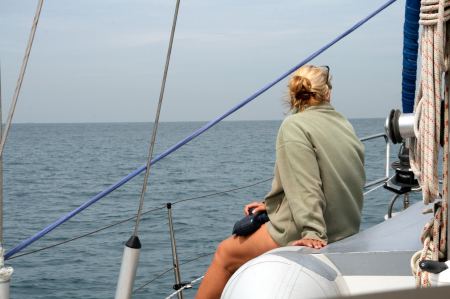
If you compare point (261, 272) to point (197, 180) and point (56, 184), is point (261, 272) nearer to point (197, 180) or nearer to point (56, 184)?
point (197, 180)

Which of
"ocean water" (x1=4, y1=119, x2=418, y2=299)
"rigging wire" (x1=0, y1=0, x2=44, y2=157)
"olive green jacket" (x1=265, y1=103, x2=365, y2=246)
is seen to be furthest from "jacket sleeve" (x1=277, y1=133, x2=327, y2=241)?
"ocean water" (x1=4, y1=119, x2=418, y2=299)

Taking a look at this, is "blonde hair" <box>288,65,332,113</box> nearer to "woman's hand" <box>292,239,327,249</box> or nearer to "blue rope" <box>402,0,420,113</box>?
"blue rope" <box>402,0,420,113</box>

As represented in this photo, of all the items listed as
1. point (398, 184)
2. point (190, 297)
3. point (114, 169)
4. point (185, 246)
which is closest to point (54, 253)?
point (185, 246)

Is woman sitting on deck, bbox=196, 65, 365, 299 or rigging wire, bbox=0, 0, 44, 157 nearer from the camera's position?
rigging wire, bbox=0, 0, 44, 157

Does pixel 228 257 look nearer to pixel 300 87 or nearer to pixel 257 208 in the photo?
pixel 257 208

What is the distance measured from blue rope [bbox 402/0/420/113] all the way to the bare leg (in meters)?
0.53

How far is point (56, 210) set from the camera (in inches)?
675

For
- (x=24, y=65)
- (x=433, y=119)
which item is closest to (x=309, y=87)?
(x=433, y=119)

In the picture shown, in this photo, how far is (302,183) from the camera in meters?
2.22

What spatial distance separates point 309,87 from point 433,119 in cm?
64

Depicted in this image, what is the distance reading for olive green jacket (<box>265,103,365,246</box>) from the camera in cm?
221

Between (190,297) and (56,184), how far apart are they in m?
18.3

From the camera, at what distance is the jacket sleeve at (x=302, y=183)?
219 cm

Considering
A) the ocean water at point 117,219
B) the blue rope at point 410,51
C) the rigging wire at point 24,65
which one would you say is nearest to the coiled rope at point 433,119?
the blue rope at point 410,51
